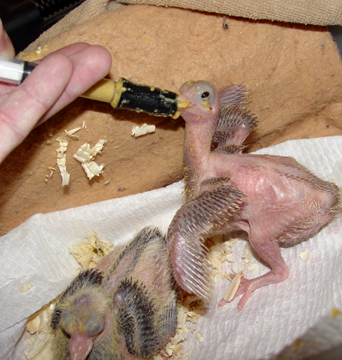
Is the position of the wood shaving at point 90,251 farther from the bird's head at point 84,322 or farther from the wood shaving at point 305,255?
the wood shaving at point 305,255

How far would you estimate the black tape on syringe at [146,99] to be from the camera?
1064 millimetres

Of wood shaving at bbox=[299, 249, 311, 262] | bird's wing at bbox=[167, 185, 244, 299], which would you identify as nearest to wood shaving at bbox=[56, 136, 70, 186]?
bird's wing at bbox=[167, 185, 244, 299]

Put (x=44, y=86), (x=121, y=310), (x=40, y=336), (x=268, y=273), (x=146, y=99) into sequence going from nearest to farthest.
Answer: (x=44, y=86) → (x=146, y=99) → (x=121, y=310) → (x=268, y=273) → (x=40, y=336)

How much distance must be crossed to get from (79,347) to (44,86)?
2.61 ft

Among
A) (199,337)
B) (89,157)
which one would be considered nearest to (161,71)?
(89,157)

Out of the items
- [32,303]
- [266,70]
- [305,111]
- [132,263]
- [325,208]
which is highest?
[266,70]

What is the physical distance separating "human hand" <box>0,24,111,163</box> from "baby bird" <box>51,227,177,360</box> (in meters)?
0.55

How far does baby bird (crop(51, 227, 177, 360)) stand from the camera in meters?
1.17

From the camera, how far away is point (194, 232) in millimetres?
1092

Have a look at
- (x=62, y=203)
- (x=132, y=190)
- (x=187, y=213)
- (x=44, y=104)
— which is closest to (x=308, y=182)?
(x=187, y=213)

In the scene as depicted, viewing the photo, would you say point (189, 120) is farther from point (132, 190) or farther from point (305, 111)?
point (305, 111)

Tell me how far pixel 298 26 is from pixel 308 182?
23.8 inches

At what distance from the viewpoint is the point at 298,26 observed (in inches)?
52.7

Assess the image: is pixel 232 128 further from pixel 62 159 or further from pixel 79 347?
pixel 79 347
